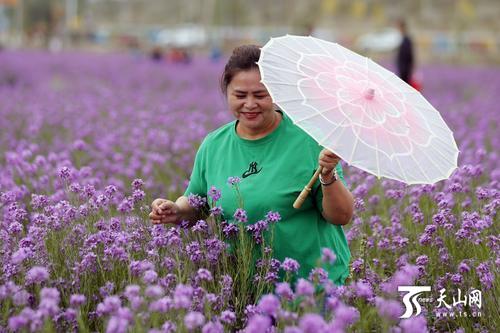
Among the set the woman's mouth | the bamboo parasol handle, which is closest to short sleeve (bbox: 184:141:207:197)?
the woman's mouth

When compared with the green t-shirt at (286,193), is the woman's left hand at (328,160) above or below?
above

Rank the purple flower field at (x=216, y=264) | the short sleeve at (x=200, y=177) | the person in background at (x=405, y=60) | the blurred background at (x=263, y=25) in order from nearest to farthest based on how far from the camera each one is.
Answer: the purple flower field at (x=216, y=264) → the short sleeve at (x=200, y=177) → the person in background at (x=405, y=60) → the blurred background at (x=263, y=25)

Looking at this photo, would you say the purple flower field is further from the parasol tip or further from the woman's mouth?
the parasol tip

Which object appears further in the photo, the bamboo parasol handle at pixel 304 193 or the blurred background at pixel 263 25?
the blurred background at pixel 263 25

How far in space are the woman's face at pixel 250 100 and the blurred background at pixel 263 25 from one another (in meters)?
24.2

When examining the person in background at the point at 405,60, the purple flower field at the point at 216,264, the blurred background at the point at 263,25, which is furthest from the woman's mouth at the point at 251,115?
the blurred background at the point at 263,25

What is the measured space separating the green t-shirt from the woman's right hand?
195mm

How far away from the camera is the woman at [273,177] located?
3089 mm

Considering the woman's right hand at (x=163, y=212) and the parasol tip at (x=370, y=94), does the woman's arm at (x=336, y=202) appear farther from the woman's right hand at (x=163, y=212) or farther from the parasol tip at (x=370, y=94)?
the woman's right hand at (x=163, y=212)

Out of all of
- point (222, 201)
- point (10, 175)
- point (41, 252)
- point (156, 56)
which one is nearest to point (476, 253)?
point (222, 201)

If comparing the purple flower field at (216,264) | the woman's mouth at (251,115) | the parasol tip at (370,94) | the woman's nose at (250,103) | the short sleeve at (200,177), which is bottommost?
the purple flower field at (216,264)

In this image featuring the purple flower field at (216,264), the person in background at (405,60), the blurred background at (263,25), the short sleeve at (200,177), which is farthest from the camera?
the blurred background at (263,25)

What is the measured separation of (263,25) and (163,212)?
5662 centimetres

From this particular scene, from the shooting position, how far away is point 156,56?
886 inches
